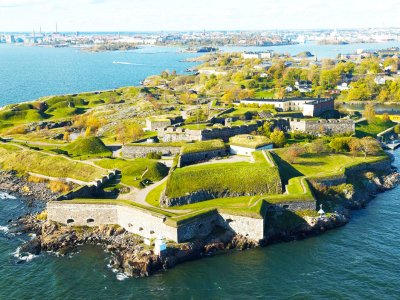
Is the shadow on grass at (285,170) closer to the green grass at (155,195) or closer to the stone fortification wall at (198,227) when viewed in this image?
the stone fortification wall at (198,227)

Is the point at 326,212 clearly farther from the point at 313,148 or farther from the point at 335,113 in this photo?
the point at 335,113

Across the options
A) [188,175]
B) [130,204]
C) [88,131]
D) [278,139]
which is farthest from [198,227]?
[88,131]

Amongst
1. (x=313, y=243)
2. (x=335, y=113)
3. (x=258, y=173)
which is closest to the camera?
(x=313, y=243)

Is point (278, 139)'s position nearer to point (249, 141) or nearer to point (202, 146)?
point (249, 141)

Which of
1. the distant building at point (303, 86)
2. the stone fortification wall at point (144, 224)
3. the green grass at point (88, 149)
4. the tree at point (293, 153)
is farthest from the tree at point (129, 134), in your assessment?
the distant building at point (303, 86)

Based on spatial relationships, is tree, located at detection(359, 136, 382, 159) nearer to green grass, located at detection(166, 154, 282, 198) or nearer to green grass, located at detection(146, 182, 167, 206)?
green grass, located at detection(166, 154, 282, 198)

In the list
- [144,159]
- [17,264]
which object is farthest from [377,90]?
[17,264]

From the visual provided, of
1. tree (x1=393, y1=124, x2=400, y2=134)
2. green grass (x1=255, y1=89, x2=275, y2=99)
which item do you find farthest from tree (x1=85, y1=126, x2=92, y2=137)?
tree (x1=393, y1=124, x2=400, y2=134)
